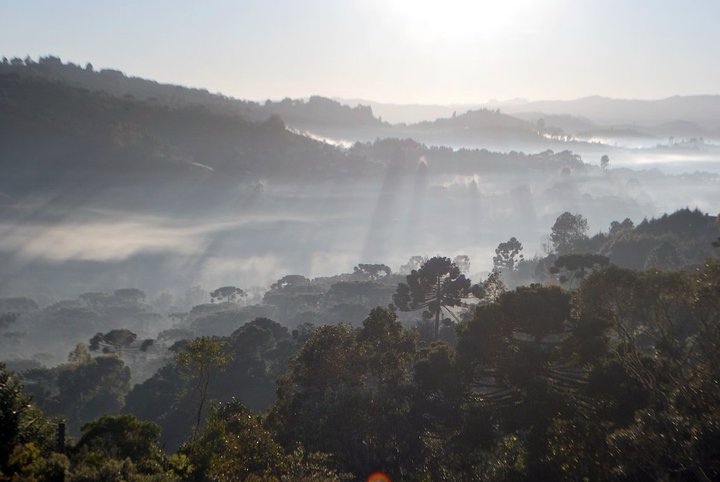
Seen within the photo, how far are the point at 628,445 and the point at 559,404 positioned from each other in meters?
7.90

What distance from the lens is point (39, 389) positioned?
254ft

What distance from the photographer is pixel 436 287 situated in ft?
204

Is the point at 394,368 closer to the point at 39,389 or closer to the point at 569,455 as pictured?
the point at 569,455

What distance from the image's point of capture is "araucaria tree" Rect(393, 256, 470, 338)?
198 ft

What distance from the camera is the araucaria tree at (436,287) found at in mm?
60312

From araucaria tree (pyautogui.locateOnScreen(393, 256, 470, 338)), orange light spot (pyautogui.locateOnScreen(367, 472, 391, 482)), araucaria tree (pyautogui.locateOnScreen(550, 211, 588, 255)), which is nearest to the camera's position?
orange light spot (pyautogui.locateOnScreen(367, 472, 391, 482))

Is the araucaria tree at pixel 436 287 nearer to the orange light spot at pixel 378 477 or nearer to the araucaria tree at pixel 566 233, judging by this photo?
the orange light spot at pixel 378 477

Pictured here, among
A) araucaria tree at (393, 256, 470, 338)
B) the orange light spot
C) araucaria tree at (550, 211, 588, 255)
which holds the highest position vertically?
the orange light spot

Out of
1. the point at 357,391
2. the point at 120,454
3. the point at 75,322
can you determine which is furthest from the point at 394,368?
the point at 75,322

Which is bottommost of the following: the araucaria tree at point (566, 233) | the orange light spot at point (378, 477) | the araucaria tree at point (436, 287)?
the araucaria tree at point (566, 233)

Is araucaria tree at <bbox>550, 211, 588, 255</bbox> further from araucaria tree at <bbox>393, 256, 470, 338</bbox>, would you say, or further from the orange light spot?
the orange light spot

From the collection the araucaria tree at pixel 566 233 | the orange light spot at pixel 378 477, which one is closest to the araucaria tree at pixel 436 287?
the orange light spot at pixel 378 477

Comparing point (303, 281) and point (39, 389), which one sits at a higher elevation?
point (39, 389)

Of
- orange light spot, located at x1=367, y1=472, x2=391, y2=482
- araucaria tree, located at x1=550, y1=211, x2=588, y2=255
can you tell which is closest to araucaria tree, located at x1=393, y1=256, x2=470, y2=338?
orange light spot, located at x1=367, y1=472, x2=391, y2=482
